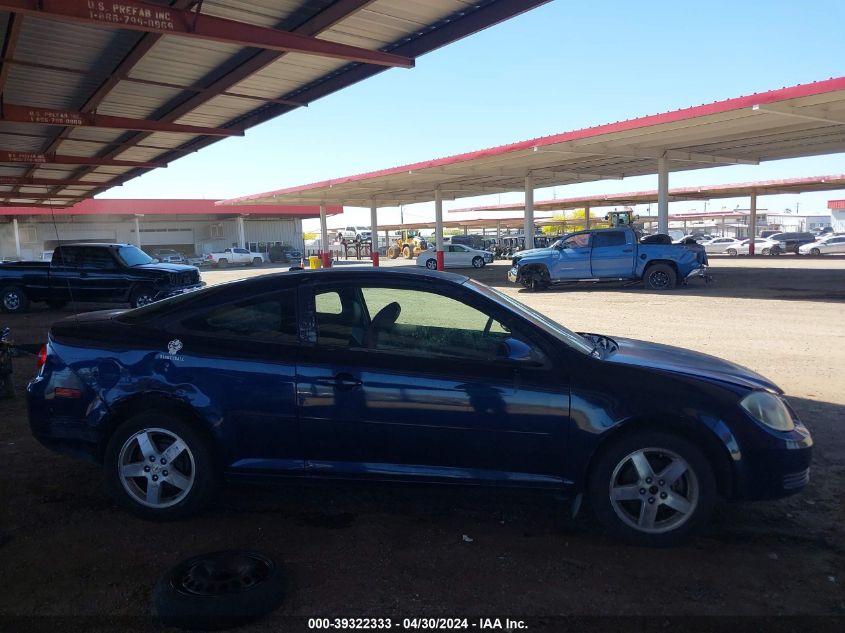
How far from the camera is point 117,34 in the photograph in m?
9.51

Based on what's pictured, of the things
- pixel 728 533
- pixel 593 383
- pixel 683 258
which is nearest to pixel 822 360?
pixel 728 533

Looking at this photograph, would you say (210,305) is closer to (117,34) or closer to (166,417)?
(166,417)

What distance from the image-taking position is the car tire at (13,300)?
50.1 ft

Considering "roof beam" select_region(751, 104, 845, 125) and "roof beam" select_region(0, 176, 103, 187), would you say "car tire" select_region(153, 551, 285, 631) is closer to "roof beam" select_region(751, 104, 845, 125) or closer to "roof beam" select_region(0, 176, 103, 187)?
"roof beam" select_region(751, 104, 845, 125)

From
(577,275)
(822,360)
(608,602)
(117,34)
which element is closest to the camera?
(608,602)

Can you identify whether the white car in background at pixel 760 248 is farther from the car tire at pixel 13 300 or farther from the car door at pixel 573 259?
the car tire at pixel 13 300

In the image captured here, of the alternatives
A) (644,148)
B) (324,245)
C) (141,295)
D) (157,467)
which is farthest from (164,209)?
(157,467)

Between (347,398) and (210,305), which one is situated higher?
(210,305)

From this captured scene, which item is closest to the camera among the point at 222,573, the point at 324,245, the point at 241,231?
the point at 222,573

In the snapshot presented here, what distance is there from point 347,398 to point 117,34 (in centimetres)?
872

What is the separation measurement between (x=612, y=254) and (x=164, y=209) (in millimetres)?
40345

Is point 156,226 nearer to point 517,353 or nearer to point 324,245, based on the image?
point 324,245

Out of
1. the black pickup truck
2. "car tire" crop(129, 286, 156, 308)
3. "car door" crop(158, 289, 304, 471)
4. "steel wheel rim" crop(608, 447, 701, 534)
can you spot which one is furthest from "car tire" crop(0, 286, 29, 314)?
"steel wheel rim" crop(608, 447, 701, 534)

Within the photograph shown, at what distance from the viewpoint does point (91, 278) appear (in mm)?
14742
